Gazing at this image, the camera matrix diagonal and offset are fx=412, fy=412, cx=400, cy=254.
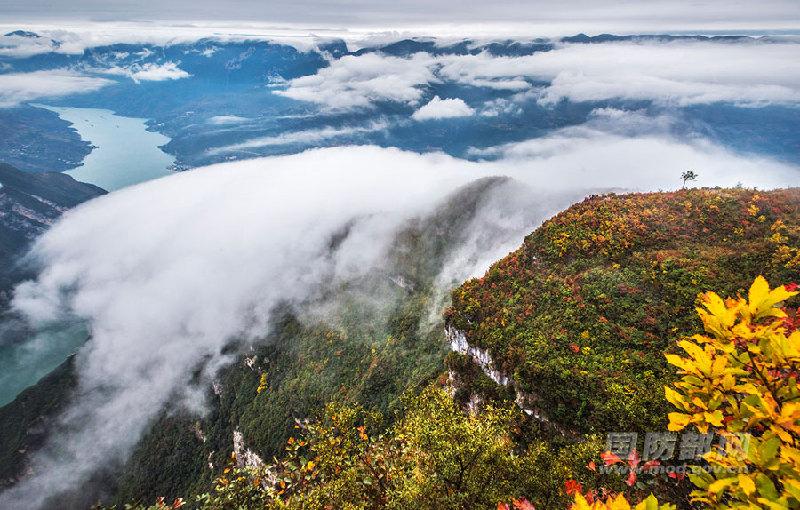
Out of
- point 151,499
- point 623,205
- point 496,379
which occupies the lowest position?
point 151,499

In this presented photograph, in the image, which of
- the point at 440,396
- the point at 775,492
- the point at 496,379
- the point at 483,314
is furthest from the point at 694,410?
the point at 483,314

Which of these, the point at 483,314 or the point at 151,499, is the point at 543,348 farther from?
the point at 151,499

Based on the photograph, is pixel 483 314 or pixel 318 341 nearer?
pixel 483 314

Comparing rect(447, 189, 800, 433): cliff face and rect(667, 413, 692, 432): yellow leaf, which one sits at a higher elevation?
rect(667, 413, 692, 432): yellow leaf

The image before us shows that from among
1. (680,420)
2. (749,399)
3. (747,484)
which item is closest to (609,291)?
(749,399)

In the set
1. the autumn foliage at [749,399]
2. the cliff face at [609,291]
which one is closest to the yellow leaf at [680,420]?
the autumn foliage at [749,399]

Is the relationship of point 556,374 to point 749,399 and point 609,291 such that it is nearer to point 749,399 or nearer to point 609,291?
point 609,291

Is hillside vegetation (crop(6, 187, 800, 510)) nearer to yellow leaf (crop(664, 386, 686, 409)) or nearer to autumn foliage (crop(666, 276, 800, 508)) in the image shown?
autumn foliage (crop(666, 276, 800, 508))

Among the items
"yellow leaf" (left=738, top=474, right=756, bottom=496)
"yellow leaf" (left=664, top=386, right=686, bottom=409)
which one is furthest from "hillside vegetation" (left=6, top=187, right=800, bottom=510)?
"yellow leaf" (left=664, top=386, right=686, bottom=409)

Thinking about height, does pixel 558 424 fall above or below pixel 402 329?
above

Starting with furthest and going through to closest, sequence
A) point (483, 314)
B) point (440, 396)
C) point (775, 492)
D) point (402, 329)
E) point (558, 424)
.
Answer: point (402, 329), point (483, 314), point (558, 424), point (440, 396), point (775, 492)
